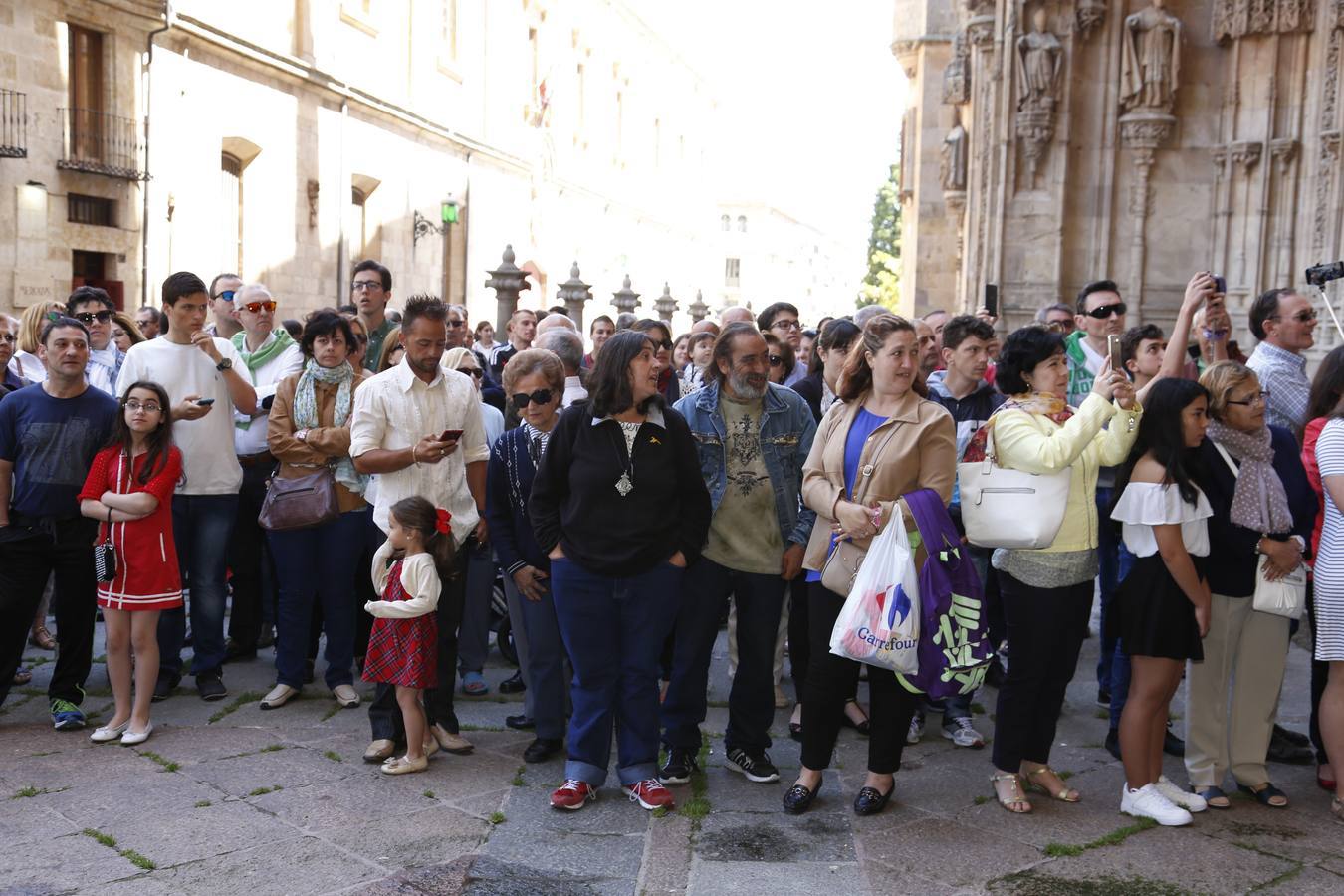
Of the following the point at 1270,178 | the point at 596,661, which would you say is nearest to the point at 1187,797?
the point at 596,661

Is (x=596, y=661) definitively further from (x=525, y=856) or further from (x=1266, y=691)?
(x=1266, y=691)

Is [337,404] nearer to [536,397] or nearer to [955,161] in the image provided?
[536,397]

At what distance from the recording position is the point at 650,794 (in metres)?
5.10

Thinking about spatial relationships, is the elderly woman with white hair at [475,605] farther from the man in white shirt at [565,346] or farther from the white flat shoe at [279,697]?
the white flat shoe at [279,697]

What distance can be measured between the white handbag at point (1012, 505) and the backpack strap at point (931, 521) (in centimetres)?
22

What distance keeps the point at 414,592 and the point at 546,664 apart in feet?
2.16

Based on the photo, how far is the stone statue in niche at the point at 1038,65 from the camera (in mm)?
12391

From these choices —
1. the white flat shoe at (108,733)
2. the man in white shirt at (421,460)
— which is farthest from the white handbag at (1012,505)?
the white flat shoe at (108,733)

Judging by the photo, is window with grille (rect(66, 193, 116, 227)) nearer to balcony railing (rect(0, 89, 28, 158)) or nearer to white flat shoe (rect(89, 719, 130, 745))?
balcony railing (rect(0, 89, 28, 158))

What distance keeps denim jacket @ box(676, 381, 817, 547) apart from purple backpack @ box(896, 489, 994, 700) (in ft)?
2.26

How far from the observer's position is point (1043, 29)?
12516 millimetres

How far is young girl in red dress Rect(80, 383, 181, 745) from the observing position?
594 cm

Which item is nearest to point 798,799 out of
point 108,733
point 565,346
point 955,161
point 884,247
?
point 565,346

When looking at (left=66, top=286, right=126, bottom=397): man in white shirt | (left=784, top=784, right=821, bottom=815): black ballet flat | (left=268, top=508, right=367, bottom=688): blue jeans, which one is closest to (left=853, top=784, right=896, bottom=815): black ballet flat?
(left=784, top=784, right=821, bottom=815): black ballet flat
